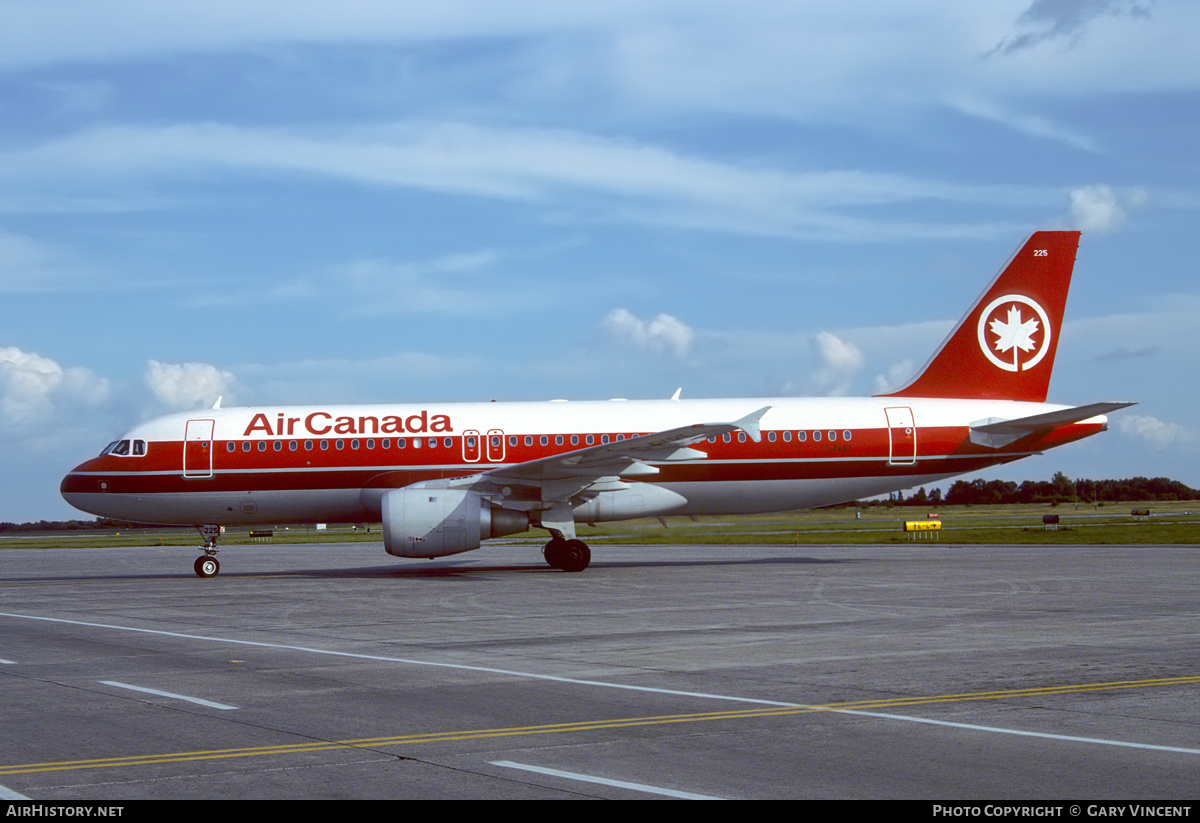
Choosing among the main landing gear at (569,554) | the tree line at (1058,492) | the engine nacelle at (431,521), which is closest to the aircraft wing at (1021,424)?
the main landing gear at (569,554)

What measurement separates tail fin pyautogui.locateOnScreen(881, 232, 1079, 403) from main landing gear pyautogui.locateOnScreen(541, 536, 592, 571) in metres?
9.58

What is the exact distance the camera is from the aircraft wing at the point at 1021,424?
28.7 meters

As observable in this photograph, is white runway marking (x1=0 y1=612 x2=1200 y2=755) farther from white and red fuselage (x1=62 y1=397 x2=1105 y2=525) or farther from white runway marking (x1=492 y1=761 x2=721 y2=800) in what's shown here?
white and red fuselage (x1=62 y1=397 x2=1105 y2=525)

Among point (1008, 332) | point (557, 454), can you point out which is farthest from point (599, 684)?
point (1008, 332)

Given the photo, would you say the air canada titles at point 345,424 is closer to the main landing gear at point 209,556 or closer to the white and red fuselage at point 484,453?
the white and red fuselage at point 484,453

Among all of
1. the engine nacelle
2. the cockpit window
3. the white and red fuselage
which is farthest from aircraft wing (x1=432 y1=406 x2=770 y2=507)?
the cockpit window

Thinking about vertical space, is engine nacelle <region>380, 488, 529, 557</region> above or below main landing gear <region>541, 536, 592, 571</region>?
above

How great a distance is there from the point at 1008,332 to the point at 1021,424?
3.01 metres

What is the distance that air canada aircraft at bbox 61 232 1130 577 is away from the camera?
29.0 meters

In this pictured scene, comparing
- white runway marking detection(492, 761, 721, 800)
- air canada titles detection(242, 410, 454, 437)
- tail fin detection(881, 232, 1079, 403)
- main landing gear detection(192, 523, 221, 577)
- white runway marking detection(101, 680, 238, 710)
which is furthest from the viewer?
tail fin detection(881, 232, 1079, 403)

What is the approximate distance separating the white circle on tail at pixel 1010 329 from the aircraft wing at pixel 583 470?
791 cm

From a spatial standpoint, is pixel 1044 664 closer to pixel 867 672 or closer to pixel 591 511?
pixel 867 672

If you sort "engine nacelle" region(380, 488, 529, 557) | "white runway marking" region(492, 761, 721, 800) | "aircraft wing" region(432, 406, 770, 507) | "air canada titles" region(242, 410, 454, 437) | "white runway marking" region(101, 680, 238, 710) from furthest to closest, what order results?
"air canada titles" region(242, 410, 454, 437) → "engine nacelle" region(380, 488, 529, 557) → "aircraft wing" region(432, 406, 770, 507) → "white runway marking" region(101, 680, 238, 710) → "white runway marking" region(492, 761, 721, 800)

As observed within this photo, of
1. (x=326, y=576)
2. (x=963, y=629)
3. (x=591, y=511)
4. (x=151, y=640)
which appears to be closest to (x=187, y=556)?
(x=326, y=576)
